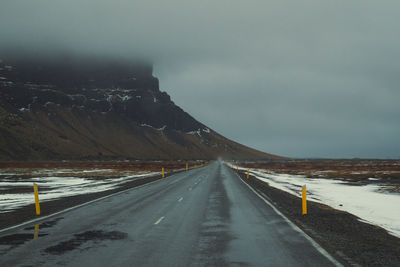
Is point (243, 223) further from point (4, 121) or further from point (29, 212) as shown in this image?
point (4, 121)

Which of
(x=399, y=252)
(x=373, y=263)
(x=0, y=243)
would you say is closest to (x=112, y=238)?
(x=0, y=243)

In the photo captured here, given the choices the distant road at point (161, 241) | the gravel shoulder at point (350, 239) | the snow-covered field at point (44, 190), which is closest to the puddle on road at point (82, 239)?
the distant road at point (161, 241)

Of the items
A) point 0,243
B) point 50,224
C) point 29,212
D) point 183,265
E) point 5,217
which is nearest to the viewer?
point 183,265

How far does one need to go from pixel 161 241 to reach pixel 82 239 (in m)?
2.11

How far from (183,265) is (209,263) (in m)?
0.53

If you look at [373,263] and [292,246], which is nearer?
[373,263]

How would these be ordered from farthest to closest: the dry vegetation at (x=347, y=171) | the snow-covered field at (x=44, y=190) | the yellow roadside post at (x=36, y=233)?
the dry vegetation at (x=347, y=171), the snow-covered field at (x=44, y=190), the yellow roadside post at (x=36, y=233)

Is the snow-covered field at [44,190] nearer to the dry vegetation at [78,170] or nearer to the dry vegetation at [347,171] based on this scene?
the dry vegetation at [78,170]

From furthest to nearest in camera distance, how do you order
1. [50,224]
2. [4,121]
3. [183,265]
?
[4,121] → [50,224] → [183,265]

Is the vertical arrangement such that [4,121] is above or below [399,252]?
above

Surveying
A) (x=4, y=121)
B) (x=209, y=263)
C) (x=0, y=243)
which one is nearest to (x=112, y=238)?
(x=0, y=243)

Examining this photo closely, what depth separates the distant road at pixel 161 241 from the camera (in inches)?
282

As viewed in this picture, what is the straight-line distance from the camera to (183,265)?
677cm

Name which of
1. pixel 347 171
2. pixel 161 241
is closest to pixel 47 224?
pixel 161 241
